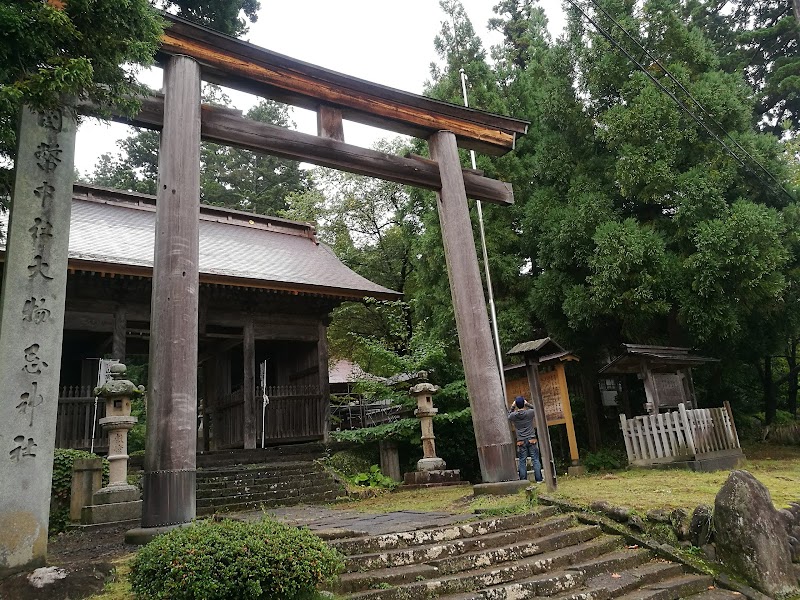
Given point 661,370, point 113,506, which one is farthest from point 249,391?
point 661,370

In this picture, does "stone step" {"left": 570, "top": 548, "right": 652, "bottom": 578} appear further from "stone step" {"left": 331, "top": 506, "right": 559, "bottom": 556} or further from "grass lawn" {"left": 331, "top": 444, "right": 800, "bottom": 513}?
"grass lawn" {"left": 331, "top": 444, "right": 800, "bottom": 513}

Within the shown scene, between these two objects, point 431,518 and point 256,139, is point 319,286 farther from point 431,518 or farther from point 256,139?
point 431,518

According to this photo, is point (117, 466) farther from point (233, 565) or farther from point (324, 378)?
point (324, 378)

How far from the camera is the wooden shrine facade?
36.0 ft

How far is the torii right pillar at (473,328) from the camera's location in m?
7.40

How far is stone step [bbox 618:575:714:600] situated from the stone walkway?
5.58 feet

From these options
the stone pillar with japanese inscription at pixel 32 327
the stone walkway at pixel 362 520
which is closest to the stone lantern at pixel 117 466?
the stone walkway at pixel 362 520

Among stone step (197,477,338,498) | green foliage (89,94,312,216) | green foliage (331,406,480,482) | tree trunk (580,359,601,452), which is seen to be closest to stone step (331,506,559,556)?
stone step (197,477,338,498)

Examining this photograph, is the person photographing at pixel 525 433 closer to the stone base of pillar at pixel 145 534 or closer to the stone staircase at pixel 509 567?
the stone staircase at pixel 509 567

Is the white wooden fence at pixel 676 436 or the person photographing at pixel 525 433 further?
the white wooden fence at pixel 676 436

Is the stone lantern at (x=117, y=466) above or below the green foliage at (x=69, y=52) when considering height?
below

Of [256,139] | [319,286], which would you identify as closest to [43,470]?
[256,139]

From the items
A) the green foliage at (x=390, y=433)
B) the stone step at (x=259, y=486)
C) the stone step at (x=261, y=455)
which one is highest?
the green foliage at (x=390, y=433)

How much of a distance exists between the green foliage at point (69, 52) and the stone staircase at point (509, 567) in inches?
159
